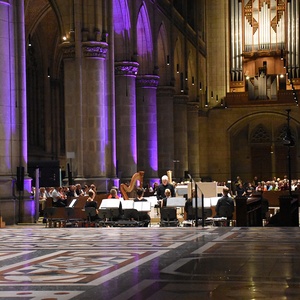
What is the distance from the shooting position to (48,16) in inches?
1604

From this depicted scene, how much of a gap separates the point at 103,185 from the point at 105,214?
32.9 ft

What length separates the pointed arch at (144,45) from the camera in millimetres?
38969

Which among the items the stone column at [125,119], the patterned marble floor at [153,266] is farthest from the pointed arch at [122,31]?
the patterned marble floor at [153,266]

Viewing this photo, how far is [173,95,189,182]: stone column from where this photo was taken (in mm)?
48175

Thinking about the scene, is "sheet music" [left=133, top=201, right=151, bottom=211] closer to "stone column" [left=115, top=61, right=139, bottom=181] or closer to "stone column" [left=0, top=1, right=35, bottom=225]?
"stone column" [left=0, top=1, right=35, bottom=225]

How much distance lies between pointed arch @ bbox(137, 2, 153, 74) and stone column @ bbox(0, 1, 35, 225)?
16.8m

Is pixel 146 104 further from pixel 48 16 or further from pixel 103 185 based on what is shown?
pixel 103 185

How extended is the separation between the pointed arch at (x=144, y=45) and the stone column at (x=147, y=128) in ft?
2.72

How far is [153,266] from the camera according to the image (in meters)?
9.61

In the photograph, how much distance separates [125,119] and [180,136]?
14.3 metres

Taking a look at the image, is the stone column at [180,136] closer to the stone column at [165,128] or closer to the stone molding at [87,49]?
the stone column at [165,128]

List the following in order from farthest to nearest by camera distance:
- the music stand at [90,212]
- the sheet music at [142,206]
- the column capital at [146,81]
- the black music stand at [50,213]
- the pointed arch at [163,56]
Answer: the pointed arch at [163,56]
the column capital at [146,81]
the black music stand at [50,213]
the music stand at [90,212]
the sheet music at [142,206]

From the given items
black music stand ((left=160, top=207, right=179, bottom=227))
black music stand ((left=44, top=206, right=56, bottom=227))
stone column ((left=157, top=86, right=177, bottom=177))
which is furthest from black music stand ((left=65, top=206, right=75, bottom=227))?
stone column ((left=157, top=86, right=177, bottom=177))

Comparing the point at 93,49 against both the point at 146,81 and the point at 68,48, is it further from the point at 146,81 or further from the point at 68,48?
the point at 146,81
